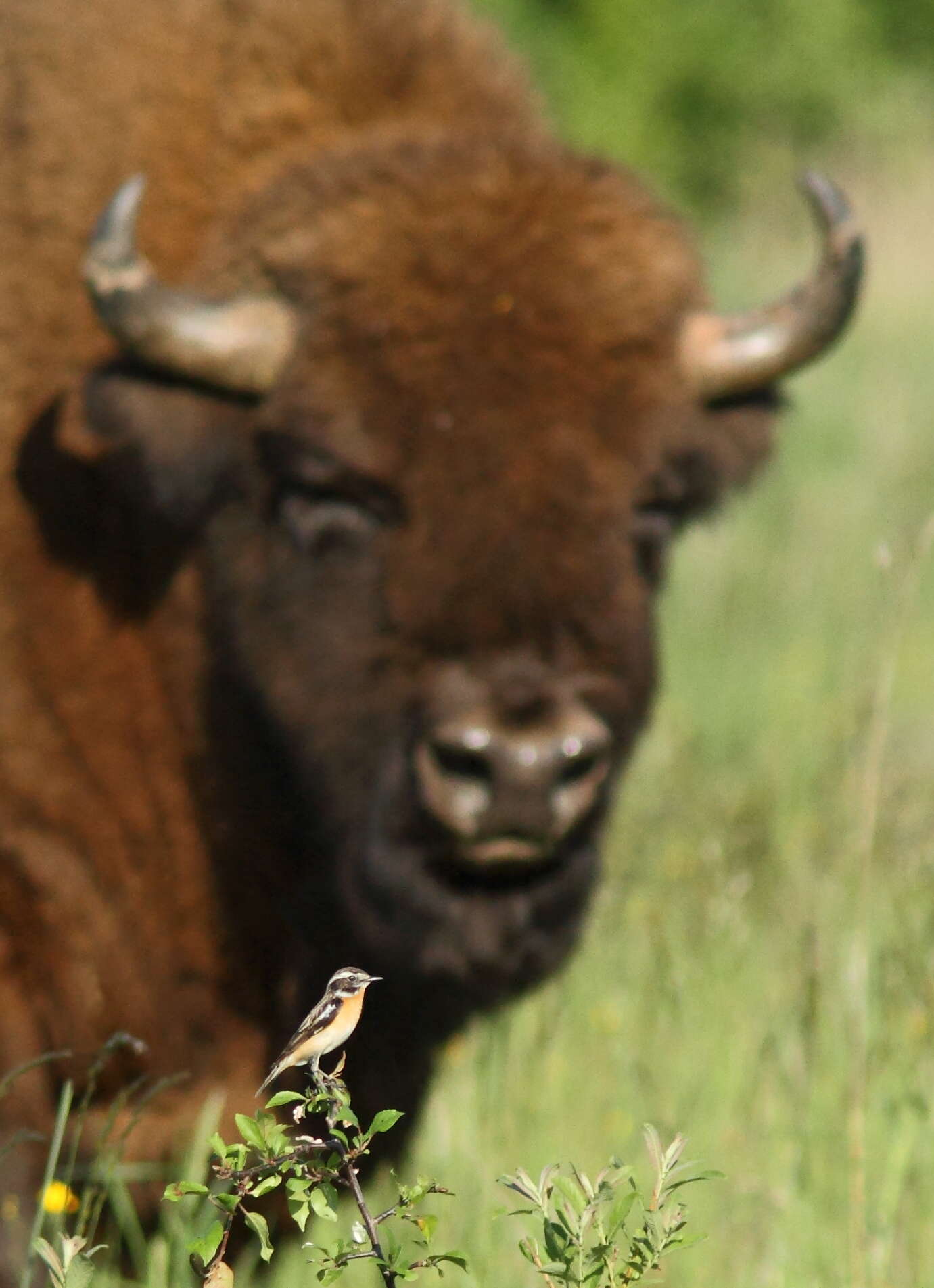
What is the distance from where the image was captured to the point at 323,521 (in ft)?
12.4

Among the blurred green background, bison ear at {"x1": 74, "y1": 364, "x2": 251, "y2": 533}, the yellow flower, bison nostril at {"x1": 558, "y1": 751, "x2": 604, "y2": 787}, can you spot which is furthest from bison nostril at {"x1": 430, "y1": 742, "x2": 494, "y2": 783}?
the yellow flower

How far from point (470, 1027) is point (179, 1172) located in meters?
0.76

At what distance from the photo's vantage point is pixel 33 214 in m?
3.94

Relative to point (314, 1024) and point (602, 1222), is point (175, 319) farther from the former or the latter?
point (602, 1222)

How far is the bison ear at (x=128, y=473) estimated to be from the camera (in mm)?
3828

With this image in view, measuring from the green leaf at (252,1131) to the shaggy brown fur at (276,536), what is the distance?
2.00 metres

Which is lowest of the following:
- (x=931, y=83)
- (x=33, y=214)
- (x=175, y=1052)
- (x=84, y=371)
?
(x=931, y=83)

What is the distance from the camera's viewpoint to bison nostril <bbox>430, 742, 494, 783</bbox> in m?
3.29

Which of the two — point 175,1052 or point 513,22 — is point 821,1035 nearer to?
point 175,1052

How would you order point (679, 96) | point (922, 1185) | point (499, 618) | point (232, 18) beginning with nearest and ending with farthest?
point (922, 1185)
point (499, 618)
point (232, 18)
point (679, 96)

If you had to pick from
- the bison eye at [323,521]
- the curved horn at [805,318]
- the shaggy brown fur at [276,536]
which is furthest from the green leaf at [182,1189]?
the curved horn at [805,318]

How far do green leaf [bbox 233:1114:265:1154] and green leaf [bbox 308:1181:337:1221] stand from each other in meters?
0.05

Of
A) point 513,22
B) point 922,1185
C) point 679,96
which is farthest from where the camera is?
point 679,96

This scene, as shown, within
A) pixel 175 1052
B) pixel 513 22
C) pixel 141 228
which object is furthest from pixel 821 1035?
pixel 513 22
